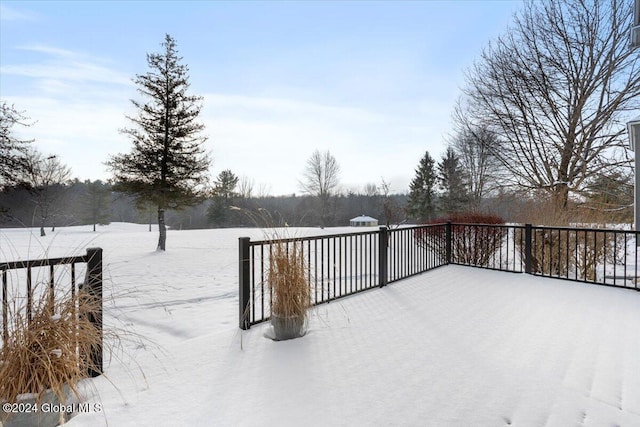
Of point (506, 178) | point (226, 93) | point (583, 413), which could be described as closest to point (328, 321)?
point (583, 413)

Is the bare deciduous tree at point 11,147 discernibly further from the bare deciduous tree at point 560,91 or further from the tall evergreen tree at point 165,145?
the bare deciduous tree at point 560,91

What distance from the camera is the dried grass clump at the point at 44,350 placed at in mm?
1547

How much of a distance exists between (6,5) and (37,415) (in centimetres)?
736

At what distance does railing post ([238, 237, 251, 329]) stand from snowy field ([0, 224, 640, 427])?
0.48ft

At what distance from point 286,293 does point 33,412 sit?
1.70 metres

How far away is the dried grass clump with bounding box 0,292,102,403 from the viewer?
5.08 feet

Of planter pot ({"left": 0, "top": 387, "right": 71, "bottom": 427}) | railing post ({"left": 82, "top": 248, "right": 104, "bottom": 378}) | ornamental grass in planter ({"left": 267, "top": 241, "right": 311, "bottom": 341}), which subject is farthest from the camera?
ornamental grass in planter ({"left": 267, "top": 241, "right": 311, "bottom": 341})

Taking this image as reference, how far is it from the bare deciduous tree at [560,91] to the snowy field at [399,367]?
24.7 ft

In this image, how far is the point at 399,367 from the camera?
234 centimetres

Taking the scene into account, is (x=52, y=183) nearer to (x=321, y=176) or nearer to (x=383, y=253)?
(x=321, y=176)

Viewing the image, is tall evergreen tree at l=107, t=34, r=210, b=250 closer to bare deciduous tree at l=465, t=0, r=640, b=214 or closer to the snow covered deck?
bare deciduous tree at l=465, t=0, r=640, b=214

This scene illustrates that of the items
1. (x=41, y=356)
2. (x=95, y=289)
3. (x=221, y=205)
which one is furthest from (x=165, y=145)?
(x=221, y=205)

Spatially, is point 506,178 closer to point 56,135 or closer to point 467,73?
point 467,73

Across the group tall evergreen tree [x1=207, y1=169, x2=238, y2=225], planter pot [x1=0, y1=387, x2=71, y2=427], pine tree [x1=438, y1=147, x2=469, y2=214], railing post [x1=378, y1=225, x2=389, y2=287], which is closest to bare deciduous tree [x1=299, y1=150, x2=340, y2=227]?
tall evergreen tree [x1=207, y1=169, x2=238, y2=225]
